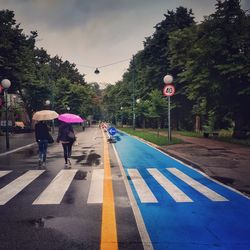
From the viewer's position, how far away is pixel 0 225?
17.4ft

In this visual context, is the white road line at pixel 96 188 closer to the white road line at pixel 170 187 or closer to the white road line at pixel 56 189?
the white road line at pixel 56 189

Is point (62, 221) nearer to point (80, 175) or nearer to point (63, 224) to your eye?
point (63, 224)

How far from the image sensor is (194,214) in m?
5.89

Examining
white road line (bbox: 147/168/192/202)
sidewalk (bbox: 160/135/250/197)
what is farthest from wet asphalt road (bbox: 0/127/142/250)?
sidewalk (bbox: 160/135/250/197)

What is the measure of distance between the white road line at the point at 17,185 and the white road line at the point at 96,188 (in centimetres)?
175

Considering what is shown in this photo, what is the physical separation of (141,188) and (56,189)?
2097 mm

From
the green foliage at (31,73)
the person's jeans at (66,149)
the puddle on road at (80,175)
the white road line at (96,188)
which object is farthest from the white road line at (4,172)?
the green foliage at (31,73)

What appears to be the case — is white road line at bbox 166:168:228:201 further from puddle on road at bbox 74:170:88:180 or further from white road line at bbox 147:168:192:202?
puddle on road at bbox 74:170:88:180

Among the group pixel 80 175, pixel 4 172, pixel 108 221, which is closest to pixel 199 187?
pixel 108 221

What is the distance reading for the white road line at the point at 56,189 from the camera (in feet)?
22.4

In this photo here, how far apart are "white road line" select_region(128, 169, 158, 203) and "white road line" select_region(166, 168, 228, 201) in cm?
120

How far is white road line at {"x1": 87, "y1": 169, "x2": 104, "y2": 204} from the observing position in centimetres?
689

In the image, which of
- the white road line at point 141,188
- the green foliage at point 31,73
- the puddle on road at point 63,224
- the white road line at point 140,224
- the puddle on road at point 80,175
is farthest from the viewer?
the green foliage at point 31,73

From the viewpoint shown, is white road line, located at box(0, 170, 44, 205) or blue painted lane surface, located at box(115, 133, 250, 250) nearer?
blue painted lane surface, located at box(115, 133, 250, 250)
